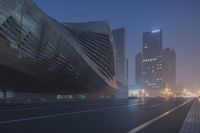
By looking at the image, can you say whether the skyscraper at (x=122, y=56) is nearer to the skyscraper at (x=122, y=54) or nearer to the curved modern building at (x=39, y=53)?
the skyscraper at (x=122, y=54)

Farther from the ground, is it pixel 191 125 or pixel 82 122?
pixel 82 122

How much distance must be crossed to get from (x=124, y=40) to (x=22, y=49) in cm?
15594

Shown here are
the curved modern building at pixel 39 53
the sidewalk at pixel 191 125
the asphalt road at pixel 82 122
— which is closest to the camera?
the asphalt road at pixel 82 122

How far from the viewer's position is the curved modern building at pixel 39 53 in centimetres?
3150

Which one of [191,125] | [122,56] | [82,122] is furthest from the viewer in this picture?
[122,56]

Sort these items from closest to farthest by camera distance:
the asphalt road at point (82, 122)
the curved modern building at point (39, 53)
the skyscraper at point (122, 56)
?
1. the asphalt road at point (82, 122)
2. the curved modern building at point (39, 53)
3. the skyscraper at point (122, 56)

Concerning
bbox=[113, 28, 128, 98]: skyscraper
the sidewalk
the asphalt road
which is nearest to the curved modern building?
the asphalt road

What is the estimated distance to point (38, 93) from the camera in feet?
171

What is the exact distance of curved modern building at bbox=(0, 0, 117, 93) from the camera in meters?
31.5

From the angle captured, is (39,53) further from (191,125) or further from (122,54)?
(122,54)

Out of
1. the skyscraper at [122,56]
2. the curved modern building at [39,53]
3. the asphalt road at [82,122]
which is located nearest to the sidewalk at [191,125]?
the asphalt road at [82,122]

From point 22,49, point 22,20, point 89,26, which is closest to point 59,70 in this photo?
point 22,49

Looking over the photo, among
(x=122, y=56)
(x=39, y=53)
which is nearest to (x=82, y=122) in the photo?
(x=39, y=53)

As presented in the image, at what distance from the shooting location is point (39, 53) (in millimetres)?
38031
